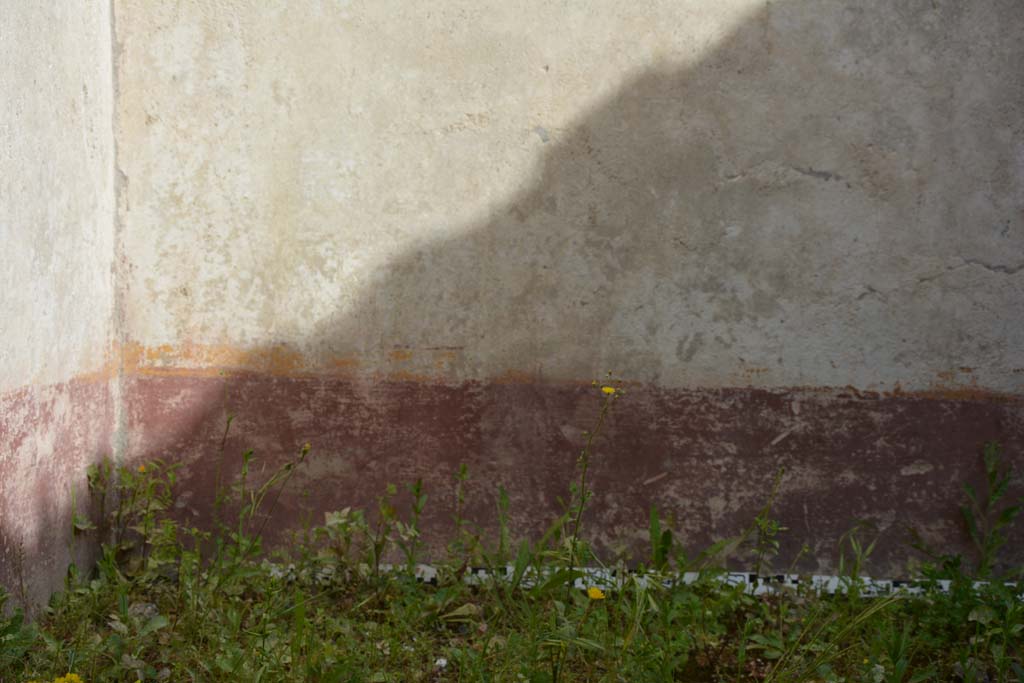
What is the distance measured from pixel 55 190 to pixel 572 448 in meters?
1.88

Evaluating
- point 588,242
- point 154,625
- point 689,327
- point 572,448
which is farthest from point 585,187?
point 154,625

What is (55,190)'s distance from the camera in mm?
2727

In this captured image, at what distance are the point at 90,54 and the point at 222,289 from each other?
882 millimetres

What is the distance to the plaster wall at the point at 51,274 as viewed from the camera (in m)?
2.48

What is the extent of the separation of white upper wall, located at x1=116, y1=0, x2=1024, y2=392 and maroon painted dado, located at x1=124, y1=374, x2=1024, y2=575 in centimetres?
10

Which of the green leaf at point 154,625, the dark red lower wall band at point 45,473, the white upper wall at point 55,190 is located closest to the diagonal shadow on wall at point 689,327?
the dark red lower wall band at point 45,473

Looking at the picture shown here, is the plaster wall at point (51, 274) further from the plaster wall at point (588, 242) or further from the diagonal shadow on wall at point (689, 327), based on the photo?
the diagonal shadow on wall at point (689, 327)

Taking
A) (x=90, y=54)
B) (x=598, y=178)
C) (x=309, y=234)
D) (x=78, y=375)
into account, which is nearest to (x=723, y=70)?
(x=598, y=178)

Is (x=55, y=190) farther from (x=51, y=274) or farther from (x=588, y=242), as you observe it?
(x=588, y=242)

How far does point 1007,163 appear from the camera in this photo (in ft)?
10.3

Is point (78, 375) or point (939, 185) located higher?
point (939, 185)

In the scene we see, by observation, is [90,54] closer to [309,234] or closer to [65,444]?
[309,234]

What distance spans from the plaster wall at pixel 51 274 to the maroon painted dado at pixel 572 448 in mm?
323

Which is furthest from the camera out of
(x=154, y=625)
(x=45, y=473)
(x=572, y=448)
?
(x=572, y=448)
